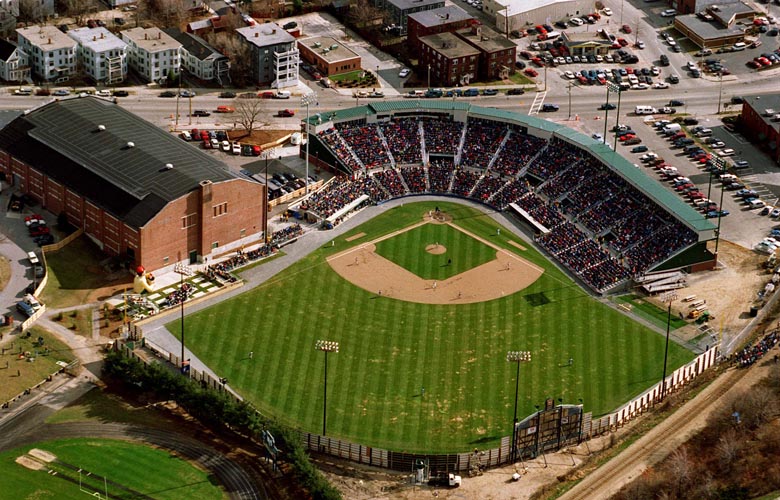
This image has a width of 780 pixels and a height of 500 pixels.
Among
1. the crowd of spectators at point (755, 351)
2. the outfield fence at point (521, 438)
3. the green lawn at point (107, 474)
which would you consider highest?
the crowd of spectators at point (755, 351)

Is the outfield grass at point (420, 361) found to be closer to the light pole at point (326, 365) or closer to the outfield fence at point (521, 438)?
the light pole at point (326, 365)

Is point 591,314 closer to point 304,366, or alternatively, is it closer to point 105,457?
point 304,366

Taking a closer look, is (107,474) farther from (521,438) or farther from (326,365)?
(521,438)

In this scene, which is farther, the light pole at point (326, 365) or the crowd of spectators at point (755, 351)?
the crowd of spectators at point (755, 351)

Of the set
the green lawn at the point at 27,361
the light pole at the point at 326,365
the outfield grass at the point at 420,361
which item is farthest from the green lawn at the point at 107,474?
the light pole at the point at 326,365

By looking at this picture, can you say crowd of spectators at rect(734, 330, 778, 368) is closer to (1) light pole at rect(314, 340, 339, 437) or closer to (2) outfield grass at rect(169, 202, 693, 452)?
(2) outfield grass at rect(169, 202, 693, 452)

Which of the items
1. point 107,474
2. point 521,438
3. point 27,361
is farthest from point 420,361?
point 27,361

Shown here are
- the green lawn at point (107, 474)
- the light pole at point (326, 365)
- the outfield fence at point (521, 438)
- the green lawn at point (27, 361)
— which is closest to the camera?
the green lawn at point (107, 474)

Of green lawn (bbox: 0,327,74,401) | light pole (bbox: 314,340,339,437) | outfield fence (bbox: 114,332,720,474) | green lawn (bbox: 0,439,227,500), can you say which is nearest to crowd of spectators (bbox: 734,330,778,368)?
outfield fence (bbox: 114,332,720,474)
